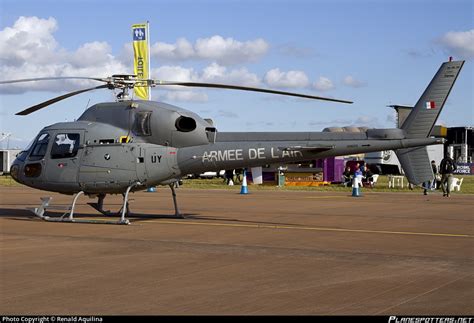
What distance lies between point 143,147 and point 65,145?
2200 mm

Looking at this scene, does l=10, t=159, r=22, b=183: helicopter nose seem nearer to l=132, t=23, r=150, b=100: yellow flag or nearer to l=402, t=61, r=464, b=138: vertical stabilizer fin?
l=402, t=61, r=464, b=138: vertical stabilizer fin

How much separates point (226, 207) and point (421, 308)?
16401 mm

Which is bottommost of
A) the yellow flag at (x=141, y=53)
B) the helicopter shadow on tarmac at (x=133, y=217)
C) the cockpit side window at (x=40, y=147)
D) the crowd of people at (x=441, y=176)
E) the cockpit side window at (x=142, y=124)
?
the helicopter shadow on tarmac at (x=133, y=217)

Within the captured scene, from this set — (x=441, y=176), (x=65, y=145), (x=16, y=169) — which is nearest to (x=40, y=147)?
(x=65, y=145)

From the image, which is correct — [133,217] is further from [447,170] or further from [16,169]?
[447,170]

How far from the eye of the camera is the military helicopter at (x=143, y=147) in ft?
53.9

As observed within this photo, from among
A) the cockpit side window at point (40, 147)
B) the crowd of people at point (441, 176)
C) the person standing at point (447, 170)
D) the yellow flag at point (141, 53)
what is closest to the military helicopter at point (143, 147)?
the cockpit side window at point (40, 147)

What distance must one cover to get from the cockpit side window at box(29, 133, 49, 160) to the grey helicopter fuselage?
0.12 metres

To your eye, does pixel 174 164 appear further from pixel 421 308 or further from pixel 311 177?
pixel 311 177

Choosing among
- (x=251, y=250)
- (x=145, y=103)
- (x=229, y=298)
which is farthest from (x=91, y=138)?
(x=229, y=298)

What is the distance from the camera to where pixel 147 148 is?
17125 millimetres

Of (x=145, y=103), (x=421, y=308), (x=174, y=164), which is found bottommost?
(x=421, y=308)

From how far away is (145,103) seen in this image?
17.2 metres

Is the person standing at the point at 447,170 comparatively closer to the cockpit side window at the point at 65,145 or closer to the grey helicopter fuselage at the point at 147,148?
the grey helicopter fuselage at the point at 147,148
